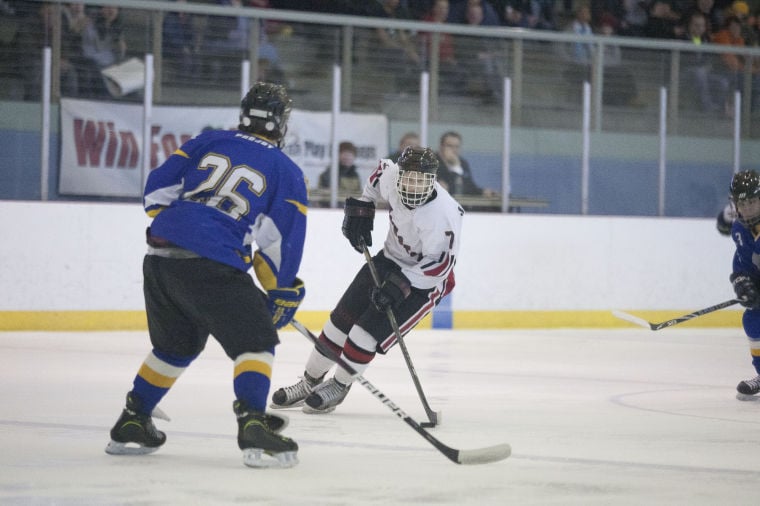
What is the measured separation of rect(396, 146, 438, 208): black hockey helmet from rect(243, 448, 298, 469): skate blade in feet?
4.54

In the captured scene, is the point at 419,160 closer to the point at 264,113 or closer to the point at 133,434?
the point at 264,113

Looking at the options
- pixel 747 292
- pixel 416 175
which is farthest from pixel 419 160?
pixel 747 292

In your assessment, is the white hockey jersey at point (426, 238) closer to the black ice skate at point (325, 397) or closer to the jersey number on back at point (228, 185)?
the black ice skate at point (325, 397)

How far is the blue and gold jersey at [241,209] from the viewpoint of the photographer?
3361 mm

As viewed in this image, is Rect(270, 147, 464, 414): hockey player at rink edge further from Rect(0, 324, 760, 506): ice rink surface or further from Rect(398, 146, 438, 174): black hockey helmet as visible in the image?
Rect(0, 324, 760, 506): ice rink surface

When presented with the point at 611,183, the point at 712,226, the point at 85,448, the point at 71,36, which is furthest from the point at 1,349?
the point at 712,226

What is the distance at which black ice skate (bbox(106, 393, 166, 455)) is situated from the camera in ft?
11.4

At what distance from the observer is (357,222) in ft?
15.6

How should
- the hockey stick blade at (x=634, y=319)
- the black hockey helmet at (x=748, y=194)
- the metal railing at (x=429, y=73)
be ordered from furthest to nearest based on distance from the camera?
the metal railing at (x=429, y=73) < the hockey stick blade at (x=634, y=319) < the black hockey helmet at (x=748, y=194)

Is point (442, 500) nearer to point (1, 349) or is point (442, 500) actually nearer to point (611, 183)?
point (1, 349)

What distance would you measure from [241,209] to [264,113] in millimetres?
307

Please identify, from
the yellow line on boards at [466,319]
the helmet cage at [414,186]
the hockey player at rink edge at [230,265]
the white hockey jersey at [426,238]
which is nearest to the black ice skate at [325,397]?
the white hockey jersey at [426,238]

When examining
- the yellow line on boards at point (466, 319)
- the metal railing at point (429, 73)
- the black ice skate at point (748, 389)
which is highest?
the metal railing at point (429, 73)

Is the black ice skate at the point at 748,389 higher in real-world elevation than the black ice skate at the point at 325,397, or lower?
A: lower
